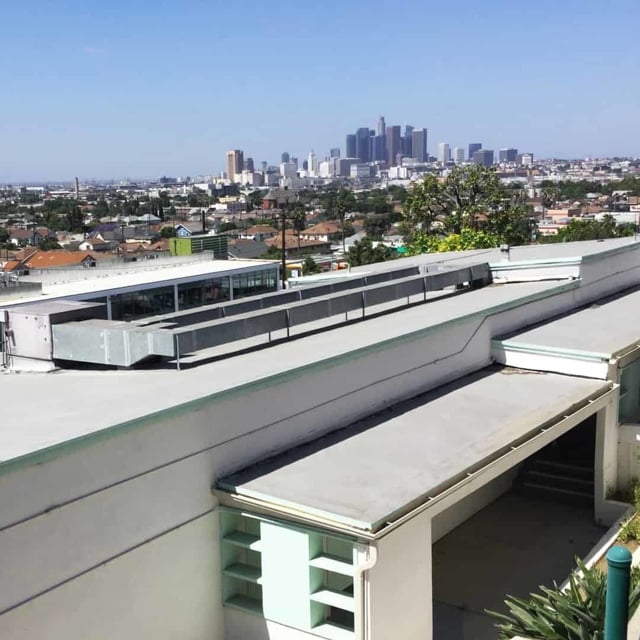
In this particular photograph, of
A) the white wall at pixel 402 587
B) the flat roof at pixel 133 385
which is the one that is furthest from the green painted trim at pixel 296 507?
the flat roof at pixel 133 385

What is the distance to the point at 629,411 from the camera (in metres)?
14.9

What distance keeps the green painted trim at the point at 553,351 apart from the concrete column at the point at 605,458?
2.24 ft

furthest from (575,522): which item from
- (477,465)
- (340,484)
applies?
(340,484)

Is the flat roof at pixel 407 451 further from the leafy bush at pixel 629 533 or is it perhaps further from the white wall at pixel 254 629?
the leafy bush at pixel 629 533

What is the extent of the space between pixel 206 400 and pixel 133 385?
1.41 meters

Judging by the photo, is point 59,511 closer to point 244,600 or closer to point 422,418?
point 244,600

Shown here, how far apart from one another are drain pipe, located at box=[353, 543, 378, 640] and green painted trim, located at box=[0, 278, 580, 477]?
7.70 ft

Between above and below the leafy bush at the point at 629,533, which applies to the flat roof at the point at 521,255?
above

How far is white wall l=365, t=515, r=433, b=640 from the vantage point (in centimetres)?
895

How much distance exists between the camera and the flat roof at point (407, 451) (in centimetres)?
932

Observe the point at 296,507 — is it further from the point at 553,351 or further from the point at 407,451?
the point at 553,351

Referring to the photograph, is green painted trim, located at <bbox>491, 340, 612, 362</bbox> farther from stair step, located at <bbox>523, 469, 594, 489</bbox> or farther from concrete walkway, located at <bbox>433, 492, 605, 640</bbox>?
stair step, located at <bbox>523, 469, 594, 489</bbox>

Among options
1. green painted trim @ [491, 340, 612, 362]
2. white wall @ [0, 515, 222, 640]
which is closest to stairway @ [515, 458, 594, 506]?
green painted trim @ [491, 340, 612, 362]

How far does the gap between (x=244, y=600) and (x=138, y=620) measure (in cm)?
143
